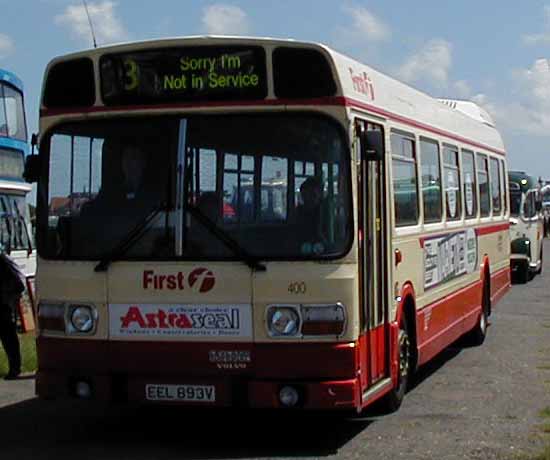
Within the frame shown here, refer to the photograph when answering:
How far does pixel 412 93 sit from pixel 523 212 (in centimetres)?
2111

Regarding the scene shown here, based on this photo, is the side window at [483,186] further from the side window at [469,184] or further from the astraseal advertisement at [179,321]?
the astraseal advertisement at [179,321]

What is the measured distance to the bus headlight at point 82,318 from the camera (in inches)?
383

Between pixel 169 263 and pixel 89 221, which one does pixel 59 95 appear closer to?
pixel 89 221

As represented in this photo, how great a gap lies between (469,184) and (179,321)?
738cm

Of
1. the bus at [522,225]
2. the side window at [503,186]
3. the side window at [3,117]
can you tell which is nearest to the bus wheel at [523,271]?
the bus at [522,225]

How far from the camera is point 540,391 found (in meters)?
13.0

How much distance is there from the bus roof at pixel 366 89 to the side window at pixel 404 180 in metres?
0.20

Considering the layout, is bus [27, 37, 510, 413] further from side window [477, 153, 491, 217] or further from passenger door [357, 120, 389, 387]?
side window [477, 153, 491, 217]

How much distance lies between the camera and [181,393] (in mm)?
9516

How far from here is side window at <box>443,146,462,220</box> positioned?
14219mm

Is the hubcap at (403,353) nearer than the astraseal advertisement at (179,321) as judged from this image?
No

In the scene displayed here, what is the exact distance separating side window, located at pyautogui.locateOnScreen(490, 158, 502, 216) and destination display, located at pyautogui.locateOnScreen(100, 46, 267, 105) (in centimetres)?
955

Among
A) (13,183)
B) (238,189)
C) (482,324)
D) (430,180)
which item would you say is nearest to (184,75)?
(238,189)

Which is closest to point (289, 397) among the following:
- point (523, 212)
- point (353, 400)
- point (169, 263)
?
point (353, 400)
